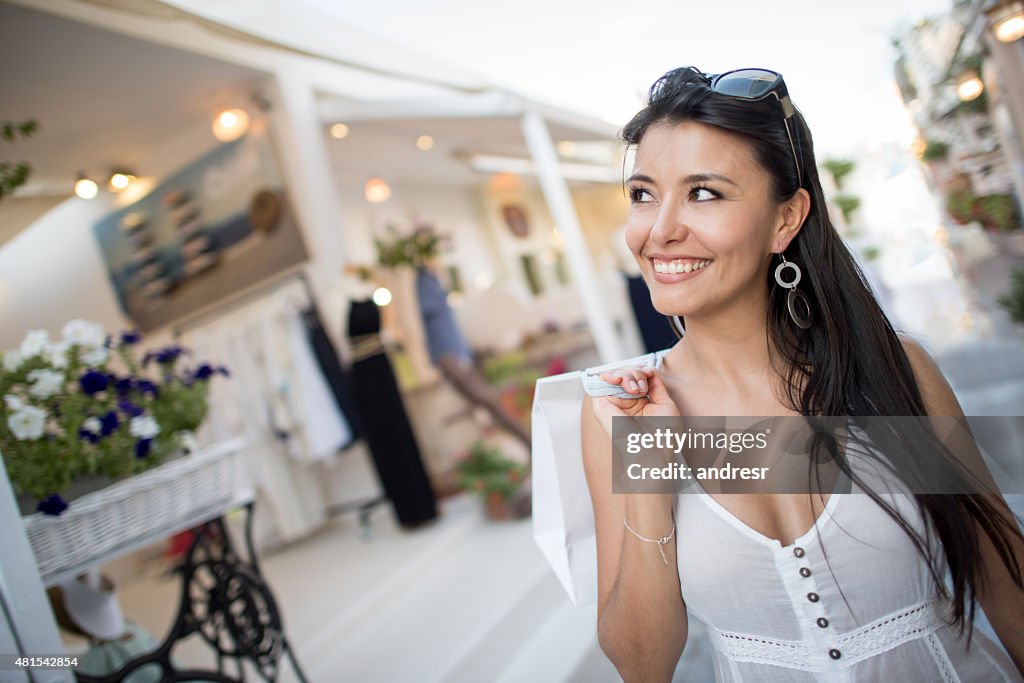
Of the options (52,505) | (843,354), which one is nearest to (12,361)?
(52,505)

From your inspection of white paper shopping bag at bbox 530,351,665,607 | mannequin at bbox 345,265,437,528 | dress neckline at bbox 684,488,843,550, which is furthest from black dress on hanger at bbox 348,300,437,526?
dress neckline at bbox 684,488,843,550

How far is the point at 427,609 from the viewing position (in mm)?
3264

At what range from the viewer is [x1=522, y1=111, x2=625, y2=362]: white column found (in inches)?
167

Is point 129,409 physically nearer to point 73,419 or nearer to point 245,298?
point 73,419

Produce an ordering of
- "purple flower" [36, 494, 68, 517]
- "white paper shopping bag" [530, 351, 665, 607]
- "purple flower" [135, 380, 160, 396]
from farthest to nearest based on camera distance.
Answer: "purple flower" [135, 380, 160, 396] < "purple flower" [36, 494, 68, 517] < "white paper shopping bag" [530, 351, 665, 607]

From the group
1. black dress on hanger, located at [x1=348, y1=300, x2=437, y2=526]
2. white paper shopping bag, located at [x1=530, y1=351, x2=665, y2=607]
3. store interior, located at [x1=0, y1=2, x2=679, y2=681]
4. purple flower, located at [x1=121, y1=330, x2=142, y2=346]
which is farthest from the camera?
black dress on hanger, located at [x1=348, y1=300, x2=437, y2=526]

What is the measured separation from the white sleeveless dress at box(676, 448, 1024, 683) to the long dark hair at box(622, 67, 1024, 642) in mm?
36

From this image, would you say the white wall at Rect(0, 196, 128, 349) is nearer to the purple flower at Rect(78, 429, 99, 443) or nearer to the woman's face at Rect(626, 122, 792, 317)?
the purple flower at Rect(78, 429, 99, 443)

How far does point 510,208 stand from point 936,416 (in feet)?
31.2

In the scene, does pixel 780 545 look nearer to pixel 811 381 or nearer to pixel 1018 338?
pixel 811 381

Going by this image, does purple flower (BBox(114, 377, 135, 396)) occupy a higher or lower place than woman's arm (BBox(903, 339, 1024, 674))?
higher

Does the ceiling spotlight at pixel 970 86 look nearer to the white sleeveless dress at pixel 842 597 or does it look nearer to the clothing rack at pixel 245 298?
the white sleeveless dress at pixel 842 597

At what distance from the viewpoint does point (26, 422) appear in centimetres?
160

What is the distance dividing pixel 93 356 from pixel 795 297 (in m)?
1.89
